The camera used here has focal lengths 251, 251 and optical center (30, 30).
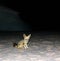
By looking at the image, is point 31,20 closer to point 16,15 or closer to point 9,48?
point 16,15

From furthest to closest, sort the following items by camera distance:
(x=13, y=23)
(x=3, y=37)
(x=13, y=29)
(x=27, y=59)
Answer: (x=13, y=23), (x=13, y=29), (x=3, y=37), (x=27, y=59)

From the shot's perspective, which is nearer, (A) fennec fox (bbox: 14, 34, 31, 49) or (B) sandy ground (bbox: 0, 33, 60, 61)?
(B) sandy ground (bbox: 0, 33, 60, 61)

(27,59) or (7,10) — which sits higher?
(7,10)

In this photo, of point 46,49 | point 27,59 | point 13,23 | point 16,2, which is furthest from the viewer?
point 16,2

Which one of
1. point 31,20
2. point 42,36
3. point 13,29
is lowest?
point 42,36

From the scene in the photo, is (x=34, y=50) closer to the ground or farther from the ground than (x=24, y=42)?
closer to the ground

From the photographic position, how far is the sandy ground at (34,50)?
3565mm

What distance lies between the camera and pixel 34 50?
4039 millimetres

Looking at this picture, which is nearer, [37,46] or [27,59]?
[27,59]

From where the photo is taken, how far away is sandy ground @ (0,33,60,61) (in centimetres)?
357

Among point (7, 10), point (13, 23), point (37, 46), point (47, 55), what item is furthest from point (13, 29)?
point (47, 55)

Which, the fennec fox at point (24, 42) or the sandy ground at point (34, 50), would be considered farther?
the fennec fox at point (24, 42)

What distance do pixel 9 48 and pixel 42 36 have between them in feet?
4.14

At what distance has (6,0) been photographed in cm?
771
